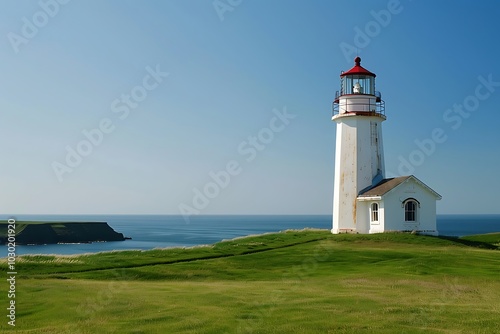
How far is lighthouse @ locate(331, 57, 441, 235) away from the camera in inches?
1657

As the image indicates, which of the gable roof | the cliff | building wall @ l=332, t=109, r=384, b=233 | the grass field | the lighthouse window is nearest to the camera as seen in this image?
the grass field

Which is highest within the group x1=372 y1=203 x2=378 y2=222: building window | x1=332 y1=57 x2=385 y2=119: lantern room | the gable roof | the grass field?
x1=332 y1=57 x2=385 y2=119: lantern room

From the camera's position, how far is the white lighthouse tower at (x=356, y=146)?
145ft

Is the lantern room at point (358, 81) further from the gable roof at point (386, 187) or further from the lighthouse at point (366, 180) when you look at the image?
the gable roof at point (386, 187)

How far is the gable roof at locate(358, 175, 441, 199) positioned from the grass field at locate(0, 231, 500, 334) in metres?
6.04

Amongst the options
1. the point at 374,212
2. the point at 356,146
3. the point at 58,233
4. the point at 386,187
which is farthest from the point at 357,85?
the point at 58,233

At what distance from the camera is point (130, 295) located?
64.1ft

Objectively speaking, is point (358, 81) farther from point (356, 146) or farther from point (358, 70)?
point (356, 146)

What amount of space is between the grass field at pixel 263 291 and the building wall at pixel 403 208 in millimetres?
5506

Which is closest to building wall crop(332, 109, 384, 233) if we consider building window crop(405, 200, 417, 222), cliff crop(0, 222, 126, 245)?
building window crop(405, 200, 417, 222)

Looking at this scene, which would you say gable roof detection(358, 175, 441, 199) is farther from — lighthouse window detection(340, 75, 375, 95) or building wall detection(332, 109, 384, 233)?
lighthouse window detection(340, 75, 375, 95)

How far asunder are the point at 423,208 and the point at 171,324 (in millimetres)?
32233

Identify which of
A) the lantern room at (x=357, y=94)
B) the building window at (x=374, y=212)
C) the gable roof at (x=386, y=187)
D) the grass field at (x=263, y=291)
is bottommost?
the grass field at (x=263, y=291)

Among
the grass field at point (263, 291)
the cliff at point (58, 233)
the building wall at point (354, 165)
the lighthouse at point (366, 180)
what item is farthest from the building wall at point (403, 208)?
the cliff at point (58, 233)
